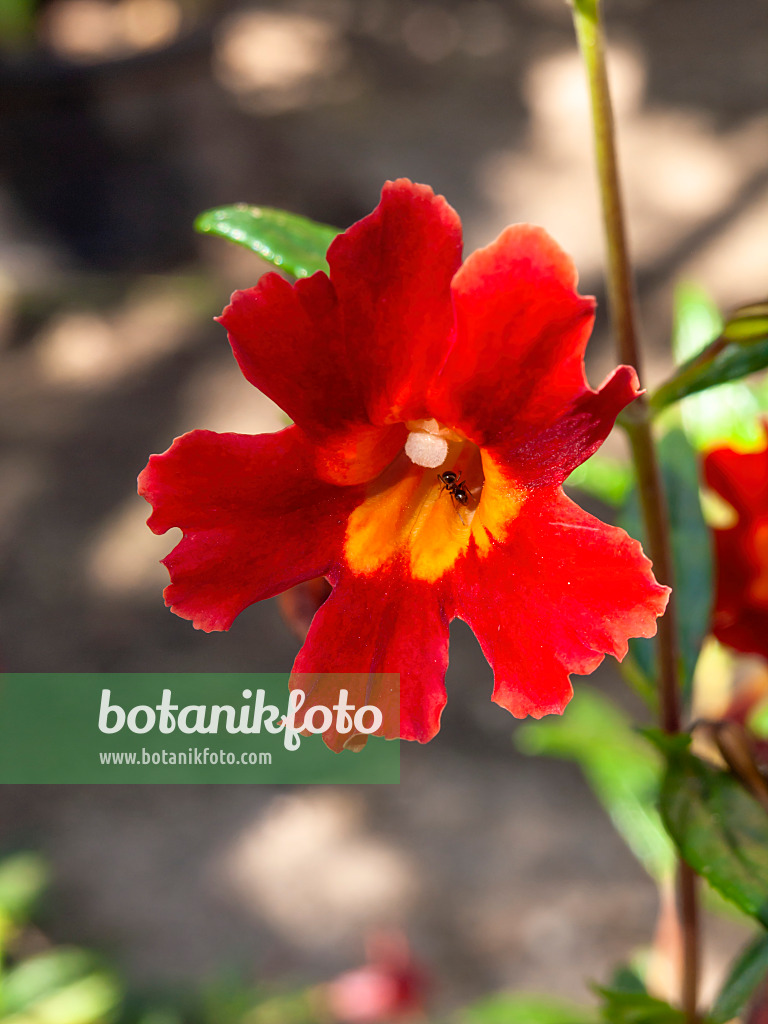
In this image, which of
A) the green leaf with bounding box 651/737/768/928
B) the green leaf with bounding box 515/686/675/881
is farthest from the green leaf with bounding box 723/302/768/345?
the green leaf with bounding box 515/686/675/881

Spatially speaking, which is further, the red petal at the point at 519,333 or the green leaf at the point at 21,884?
the green leaf at the point at 21,884

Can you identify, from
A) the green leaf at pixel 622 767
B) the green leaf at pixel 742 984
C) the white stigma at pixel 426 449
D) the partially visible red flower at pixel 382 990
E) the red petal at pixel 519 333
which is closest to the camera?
the red petal at pixel 519 333

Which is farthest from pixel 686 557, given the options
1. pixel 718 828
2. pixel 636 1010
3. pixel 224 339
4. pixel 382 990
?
pixel 224 339

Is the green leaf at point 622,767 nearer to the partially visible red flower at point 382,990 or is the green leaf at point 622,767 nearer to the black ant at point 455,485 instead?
the partially visible red flower at point 382,990

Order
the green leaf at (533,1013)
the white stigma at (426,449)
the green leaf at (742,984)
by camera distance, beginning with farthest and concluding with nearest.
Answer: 1. the green leaf at (533,1013)
2. the green leaf at (742,984)
3. the white stigma at (426,449)

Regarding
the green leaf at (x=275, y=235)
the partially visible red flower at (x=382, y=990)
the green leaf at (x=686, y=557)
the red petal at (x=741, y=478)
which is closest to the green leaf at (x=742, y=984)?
Result: the green leaf at (x=686, y=557)

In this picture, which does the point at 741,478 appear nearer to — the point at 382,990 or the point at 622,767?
the point at 622,767

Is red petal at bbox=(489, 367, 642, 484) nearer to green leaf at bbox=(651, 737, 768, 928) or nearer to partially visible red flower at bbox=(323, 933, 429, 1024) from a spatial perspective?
green leaf at bbox=(651, 737, 768, 928)
